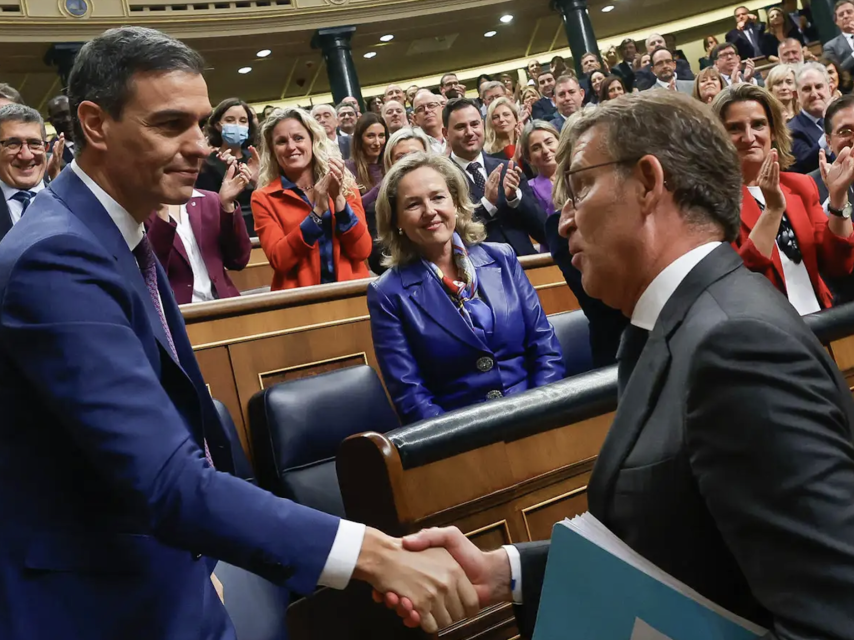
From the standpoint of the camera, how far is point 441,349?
1827 mm

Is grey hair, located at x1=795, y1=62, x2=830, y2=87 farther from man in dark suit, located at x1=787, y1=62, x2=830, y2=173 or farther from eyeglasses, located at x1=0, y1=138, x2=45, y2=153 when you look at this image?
eyeglasses, located at x1=0, y1=138, x2=45, y2=153

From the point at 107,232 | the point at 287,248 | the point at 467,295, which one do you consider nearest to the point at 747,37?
the point at 287,248

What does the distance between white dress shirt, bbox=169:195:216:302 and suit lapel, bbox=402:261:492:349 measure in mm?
843

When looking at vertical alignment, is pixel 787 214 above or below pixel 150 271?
below

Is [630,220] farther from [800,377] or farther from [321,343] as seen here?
[321,343]

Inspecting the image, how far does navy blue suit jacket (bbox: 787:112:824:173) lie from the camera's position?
3.42 meters

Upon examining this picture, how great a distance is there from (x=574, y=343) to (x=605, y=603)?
1585mm

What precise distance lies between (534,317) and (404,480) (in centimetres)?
85

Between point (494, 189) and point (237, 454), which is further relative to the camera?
point (494, 189)

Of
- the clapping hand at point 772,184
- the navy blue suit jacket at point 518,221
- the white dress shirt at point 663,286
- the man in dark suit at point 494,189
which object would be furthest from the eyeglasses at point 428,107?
the white dress shirt at point 663,286

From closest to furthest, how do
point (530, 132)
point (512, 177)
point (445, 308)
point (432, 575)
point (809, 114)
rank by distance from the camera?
1. point (432, 575)
2. point (445, 308)
3. point (512, 177)
4. point (530, 132)
5. point (809, 114)

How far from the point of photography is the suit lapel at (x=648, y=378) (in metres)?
0.71

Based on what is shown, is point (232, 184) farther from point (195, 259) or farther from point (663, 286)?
point (663, 286)

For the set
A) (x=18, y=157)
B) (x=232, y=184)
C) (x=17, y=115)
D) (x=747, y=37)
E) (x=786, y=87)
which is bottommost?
(x=232, y=184)
